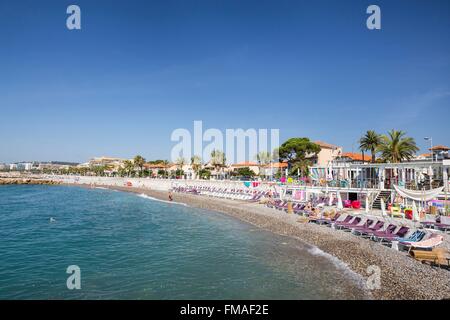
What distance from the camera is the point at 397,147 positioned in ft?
117

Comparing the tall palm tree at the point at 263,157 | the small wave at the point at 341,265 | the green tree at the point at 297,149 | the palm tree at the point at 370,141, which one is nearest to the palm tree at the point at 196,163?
the tall palm tree at the point at 263,157

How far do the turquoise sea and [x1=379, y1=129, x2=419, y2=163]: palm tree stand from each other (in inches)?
975

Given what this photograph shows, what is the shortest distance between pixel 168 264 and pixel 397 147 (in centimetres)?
3347

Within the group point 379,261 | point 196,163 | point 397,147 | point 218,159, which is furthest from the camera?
point 196,163

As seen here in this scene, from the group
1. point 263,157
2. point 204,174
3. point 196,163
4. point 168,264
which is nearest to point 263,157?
point 263,157

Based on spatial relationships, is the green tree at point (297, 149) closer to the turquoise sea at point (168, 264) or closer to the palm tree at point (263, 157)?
the palm tree at point (263, 157)

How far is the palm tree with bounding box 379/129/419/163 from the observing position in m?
35.5

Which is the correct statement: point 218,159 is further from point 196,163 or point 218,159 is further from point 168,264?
point 168,264

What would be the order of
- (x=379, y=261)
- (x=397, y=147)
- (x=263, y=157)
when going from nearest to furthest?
1. (x=379, y=261)
2. (x=397, y=147)
3. (x=263, y=157)

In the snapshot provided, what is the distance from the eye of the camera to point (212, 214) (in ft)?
91.9

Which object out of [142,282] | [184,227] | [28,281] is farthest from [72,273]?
[184,227]

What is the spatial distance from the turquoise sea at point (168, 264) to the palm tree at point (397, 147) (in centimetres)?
2476

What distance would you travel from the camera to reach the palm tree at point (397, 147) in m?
35.5

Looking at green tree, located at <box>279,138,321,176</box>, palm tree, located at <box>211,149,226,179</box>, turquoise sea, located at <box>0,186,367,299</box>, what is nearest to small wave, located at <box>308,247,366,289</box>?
turquoise sea, located at <box>0,186,367,299</box>
